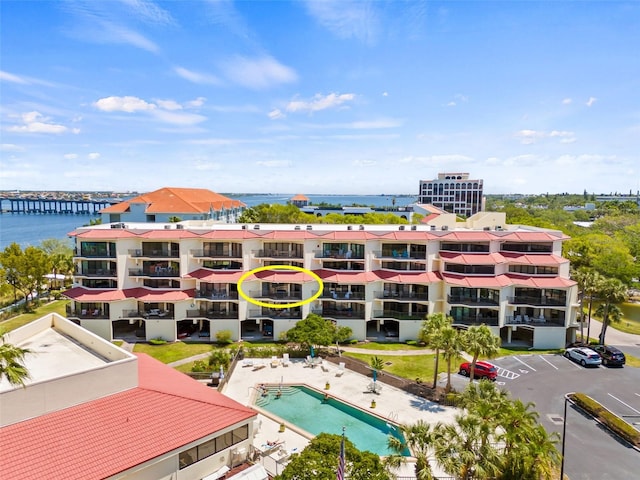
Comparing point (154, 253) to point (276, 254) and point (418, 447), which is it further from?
point (418, 447)

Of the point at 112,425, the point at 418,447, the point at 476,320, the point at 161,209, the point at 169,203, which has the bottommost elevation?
the point at 476,320

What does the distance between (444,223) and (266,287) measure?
103 feet

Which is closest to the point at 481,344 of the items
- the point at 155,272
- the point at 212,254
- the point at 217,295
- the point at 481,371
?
the point at 481,371

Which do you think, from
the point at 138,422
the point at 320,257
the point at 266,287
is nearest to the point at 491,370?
the point at 320,257

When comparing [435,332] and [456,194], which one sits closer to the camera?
[435,332]

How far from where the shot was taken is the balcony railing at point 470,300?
164ft

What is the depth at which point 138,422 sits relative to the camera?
72.2ft

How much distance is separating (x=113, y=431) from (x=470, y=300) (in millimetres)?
41776

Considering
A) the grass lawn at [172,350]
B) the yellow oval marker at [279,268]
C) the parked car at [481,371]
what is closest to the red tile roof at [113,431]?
the grass lawn at [172,350]

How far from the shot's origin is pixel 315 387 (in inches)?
1499

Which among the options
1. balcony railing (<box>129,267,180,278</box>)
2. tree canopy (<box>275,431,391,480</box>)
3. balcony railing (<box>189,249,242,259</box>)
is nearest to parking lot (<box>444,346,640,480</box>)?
tree canopy (<box>275,431,391,480</box>)

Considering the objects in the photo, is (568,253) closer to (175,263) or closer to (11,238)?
(175,263)

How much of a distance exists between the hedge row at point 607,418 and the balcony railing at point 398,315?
61.5 ft

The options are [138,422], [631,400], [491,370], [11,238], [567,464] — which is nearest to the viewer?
[138,422]
